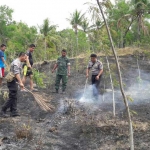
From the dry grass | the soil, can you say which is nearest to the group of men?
the soil

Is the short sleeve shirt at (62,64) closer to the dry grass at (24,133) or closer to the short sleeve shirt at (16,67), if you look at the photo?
the short sleeve shirt at (16,67)

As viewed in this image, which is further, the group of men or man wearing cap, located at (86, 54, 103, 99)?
man wearing cap, located at (86, 54, 103, 99)

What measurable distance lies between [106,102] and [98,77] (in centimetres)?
115

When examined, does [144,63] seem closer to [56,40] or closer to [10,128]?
[56,40]

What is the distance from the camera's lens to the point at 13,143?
5.54 meters

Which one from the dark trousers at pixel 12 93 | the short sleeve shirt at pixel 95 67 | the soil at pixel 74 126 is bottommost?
the soil at pixel 74 126

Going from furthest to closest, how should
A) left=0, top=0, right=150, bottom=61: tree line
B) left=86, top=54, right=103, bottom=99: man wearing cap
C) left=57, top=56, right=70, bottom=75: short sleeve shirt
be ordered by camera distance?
left=57, top=56, right=70, bottom=75: short sleeve shirt, left=86, top=54, right=103, bottom=99: man wearing cap, left=0, top=0, right=150, bottom=61: tree line

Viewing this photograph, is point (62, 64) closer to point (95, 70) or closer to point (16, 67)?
point (95, 70)

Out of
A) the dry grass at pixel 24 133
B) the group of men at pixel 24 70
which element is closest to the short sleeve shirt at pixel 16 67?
the group of men at pixel 24 70

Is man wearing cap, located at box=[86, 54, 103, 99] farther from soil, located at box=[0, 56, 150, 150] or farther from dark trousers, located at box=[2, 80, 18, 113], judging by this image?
dark trousers, located at box=[2, 80, 18, 113]

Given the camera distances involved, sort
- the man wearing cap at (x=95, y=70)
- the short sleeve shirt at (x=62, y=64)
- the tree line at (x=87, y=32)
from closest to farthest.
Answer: the tree line at (x=87, y=32)
the man wearing cap at (x=95, y=70)
the short sleeve shirt at (x=62, y=64)

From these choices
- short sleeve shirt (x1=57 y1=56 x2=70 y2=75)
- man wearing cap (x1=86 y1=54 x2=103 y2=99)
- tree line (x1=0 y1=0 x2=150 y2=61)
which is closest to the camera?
tree line (x1=0 y1=0 x2=150 y2=61)

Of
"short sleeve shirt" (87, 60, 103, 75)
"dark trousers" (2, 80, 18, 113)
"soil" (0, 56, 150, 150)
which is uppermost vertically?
"short sleeve shirt" (87, 60, 103, 75)

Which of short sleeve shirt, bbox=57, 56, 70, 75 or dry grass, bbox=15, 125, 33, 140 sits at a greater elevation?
short sleeve shirt, bbox=57, 56, 70, 75
